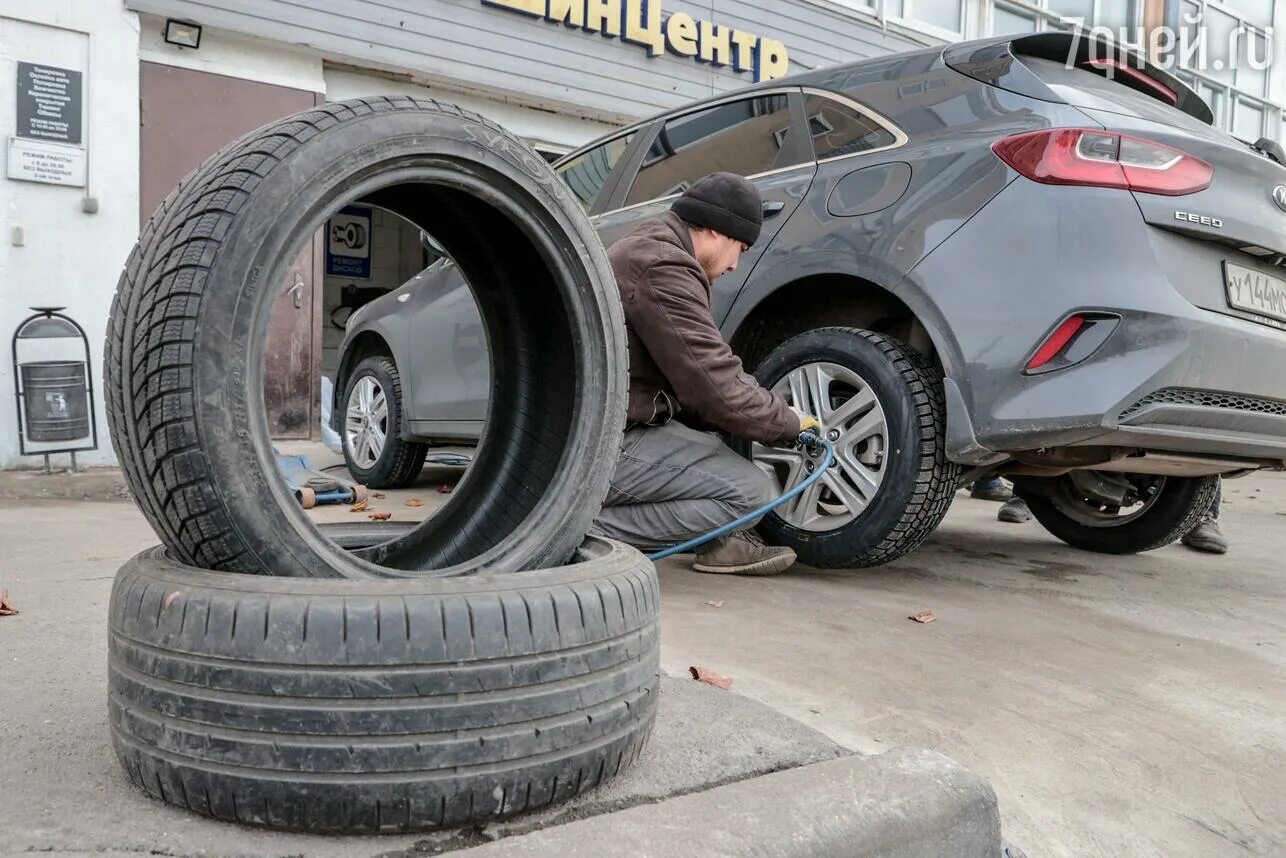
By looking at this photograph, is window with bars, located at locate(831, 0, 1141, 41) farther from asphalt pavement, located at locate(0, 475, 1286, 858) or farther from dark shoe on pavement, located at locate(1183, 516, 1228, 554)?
asphalt pavement, located at locate(0, 475, 1286, 858)

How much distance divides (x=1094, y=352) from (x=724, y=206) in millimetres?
1207

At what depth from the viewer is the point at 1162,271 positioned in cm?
286

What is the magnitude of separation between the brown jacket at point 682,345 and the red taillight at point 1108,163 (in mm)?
996

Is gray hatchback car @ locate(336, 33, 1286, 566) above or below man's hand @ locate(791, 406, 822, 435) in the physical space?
above

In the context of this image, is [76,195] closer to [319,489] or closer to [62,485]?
[62,485]

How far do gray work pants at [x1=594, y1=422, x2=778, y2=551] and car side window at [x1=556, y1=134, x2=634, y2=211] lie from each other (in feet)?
5.81

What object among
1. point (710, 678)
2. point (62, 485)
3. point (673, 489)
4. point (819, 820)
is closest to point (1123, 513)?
point (673, 489)

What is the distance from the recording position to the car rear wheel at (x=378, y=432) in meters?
5.64

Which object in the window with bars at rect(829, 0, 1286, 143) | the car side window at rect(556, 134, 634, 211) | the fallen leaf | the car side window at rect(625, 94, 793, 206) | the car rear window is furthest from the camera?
the window with bars at rect(829, 0, 1286, 143)

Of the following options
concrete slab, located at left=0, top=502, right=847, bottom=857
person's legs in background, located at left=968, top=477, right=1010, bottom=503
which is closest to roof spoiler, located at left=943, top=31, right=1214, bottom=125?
concrete slab, located at left=0, top=502, right=847, bottom=857

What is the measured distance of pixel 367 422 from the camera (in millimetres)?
5980

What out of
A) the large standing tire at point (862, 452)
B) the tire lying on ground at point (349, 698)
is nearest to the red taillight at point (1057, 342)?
the large standing tire at point (862, 452)

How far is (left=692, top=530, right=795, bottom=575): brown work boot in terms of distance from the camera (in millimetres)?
3383

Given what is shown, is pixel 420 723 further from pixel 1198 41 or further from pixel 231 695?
pixel 1198 41
